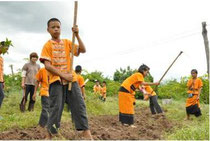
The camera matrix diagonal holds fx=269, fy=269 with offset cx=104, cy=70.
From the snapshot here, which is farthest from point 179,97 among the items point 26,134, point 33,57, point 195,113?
point 26,134

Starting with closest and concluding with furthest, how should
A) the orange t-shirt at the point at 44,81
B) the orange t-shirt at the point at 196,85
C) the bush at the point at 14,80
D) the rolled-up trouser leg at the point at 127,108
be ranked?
the orange t-shirt at the point at 44,81
the rolled-up trouser leg at the point at 127,108
the orange t-shirt at the point at 196,85
the bush at the point at 14,80

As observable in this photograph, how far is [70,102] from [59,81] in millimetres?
307

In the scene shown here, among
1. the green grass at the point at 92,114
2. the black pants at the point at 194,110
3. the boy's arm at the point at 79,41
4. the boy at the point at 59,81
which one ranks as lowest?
the green grass at the point at 92,114

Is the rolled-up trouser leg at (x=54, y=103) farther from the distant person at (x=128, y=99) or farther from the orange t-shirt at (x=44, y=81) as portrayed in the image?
the distant person at (x=128, y=99)

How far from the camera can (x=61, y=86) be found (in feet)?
11.3

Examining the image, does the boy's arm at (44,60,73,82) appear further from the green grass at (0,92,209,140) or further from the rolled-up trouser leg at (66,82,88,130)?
the green grass at (0,92,209,140)

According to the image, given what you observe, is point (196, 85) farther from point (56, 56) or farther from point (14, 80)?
point (14, 80)

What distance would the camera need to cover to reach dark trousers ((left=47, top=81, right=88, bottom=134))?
340cm

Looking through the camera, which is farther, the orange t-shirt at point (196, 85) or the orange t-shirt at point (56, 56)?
the orange t-shirt at point (196, 85)

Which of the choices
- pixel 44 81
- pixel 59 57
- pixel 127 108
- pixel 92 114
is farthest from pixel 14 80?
pixel 59 57

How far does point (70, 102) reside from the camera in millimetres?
3463

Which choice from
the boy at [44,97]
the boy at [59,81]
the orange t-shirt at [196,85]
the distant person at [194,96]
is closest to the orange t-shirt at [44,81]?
the boy at [44,97]

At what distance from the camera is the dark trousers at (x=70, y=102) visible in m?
3.40

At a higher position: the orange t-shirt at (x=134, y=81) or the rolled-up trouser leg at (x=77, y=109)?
the orange t-shirt at (x=134, y=81)
